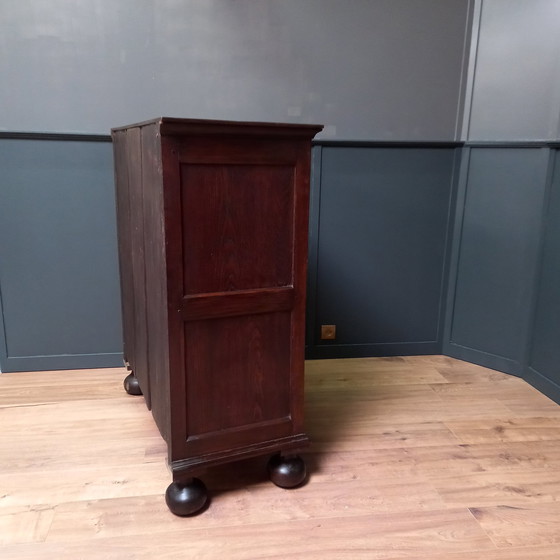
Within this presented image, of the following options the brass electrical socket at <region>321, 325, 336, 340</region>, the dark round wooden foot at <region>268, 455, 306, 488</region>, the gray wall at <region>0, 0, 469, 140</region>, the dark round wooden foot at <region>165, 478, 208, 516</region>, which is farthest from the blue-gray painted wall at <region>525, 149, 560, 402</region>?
the dark round wooden foot at <region>165, 478, 208, 516</region>

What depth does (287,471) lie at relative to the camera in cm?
165

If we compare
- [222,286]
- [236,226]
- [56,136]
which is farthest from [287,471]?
[56,136]

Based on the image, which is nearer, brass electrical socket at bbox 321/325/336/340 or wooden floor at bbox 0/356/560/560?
wooden floor at bbox 0/356/560/560

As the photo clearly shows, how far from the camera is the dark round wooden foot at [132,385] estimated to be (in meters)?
2.21

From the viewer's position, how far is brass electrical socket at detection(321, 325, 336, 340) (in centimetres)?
262

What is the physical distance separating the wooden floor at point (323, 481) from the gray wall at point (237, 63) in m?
1.19

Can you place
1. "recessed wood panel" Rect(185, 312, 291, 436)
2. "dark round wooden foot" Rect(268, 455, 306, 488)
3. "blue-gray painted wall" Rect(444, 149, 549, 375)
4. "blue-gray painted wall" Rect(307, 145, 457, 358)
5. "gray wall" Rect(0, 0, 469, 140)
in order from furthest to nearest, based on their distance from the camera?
"blue-gray painted wall" Rect(307, 145, 457, 358) < "blue-gray painted wall" Rect(444, 149, 549, 375) < "gray wall" Rect(0, 0, 469, 140) < "dark round wooden foot" Rect(268, 455, 306, 488) < "recessed wood panel" Rect(185, 312, 291, 436)

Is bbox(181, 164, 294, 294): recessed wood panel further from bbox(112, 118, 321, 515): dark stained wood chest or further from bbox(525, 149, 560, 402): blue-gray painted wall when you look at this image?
bbox(525, 149, 560, 402): blue-gray painted wall

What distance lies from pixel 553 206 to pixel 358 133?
902 mm

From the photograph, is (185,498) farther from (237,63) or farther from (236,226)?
(237,63)

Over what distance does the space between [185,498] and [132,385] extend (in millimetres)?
800

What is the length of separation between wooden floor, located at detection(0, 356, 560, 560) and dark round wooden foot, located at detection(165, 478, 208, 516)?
Result: 0.03m

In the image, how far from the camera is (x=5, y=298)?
2.37 metres

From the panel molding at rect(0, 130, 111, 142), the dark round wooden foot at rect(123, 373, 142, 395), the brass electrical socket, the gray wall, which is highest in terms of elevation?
the gray wall
